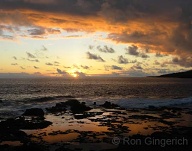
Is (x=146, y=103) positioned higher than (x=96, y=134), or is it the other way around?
(x=146, y=103)

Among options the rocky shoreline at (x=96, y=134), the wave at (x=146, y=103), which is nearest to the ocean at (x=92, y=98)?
the wave at (x=146, y=103)

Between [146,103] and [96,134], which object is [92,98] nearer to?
[146,103]

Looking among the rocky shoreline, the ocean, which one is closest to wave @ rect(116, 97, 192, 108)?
the ocean

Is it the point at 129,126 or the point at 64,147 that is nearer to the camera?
the point at 64,147

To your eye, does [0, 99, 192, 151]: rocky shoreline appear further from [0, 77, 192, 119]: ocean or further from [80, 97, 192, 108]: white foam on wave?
[80, 97, 192, 108]: white foam on wave

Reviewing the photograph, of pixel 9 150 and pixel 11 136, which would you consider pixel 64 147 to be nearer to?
pixel 9 150

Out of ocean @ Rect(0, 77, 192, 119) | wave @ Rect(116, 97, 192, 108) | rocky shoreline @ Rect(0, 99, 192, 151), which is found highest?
ocean @ Rect(0, 77, 192, 119)

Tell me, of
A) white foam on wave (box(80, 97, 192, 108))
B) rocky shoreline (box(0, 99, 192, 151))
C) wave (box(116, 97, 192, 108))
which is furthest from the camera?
white foam on wave (box(80, 97, 192, 108))

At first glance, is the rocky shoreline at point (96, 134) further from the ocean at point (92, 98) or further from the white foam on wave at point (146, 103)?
the white foam on wave at point (146, 103)

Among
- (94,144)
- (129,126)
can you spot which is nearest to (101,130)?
(129,126)

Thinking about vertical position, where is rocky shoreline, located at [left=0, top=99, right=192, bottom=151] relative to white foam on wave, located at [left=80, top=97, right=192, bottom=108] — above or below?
below

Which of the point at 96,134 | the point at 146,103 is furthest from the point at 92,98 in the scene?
the point at 96,134

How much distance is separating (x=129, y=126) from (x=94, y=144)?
8.85 metres

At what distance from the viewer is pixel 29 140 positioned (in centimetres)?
2453
